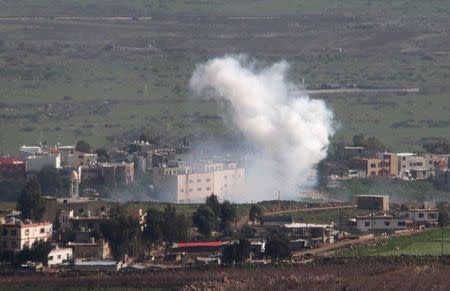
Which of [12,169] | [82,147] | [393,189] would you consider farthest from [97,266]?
[82,147]

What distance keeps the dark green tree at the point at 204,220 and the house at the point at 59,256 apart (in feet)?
16.0

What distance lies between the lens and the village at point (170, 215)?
5850 centimetres

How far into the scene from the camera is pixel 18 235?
60.2 meters

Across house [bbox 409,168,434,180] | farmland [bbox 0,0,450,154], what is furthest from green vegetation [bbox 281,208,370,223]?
farmland [bbox 0,0,450,154]

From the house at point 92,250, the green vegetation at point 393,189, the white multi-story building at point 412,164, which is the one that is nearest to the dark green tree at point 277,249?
the house at point 92,250

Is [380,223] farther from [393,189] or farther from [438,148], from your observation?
[438,148]

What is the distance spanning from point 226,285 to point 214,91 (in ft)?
108

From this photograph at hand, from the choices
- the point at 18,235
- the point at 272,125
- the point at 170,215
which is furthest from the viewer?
the point at 272,125

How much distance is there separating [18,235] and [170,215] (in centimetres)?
318

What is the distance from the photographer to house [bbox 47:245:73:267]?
57875 mm

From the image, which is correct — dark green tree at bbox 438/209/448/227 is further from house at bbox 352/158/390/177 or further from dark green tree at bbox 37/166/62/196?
house at bbox 352/158/390/177

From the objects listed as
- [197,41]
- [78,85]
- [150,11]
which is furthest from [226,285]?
[150,11]

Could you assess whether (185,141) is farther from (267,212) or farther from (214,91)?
(267,212)

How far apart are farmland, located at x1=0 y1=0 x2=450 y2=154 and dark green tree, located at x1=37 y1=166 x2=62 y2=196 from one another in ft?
34.7
